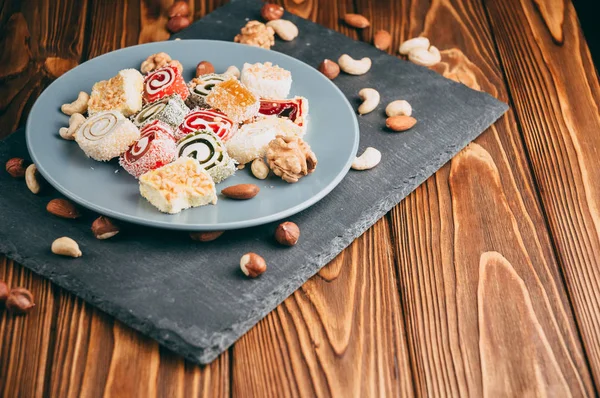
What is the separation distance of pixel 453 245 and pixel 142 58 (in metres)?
1.01

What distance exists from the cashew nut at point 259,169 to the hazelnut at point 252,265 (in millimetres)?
244

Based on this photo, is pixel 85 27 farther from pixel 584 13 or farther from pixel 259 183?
pixel 584 13

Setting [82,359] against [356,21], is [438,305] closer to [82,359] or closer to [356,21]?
[82,359]

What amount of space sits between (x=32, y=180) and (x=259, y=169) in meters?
0.53

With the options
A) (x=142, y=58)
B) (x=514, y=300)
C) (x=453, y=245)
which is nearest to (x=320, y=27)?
(x=142, y=58)

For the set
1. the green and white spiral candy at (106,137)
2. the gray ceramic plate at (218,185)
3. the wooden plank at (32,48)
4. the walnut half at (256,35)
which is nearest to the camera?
the gray ceramic plate at (218,185)

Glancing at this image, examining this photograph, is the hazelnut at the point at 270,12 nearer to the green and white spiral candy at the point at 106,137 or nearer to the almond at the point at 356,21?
the almond at the point at 356,21

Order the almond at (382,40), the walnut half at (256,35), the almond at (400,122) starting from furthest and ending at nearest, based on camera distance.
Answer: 1. the almond at (382,40)
2. the walnut half at (256,35)
3. the almond at (400,122)

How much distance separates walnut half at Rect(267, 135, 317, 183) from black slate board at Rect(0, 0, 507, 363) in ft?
0.31

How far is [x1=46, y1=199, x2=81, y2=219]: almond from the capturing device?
176cm

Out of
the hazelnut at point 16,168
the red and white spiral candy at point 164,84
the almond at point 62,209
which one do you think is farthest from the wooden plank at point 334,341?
the hazelnut at point 16,168

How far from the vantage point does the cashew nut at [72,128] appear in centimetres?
188

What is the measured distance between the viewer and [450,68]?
243cm

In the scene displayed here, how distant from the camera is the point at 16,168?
6.15ft
